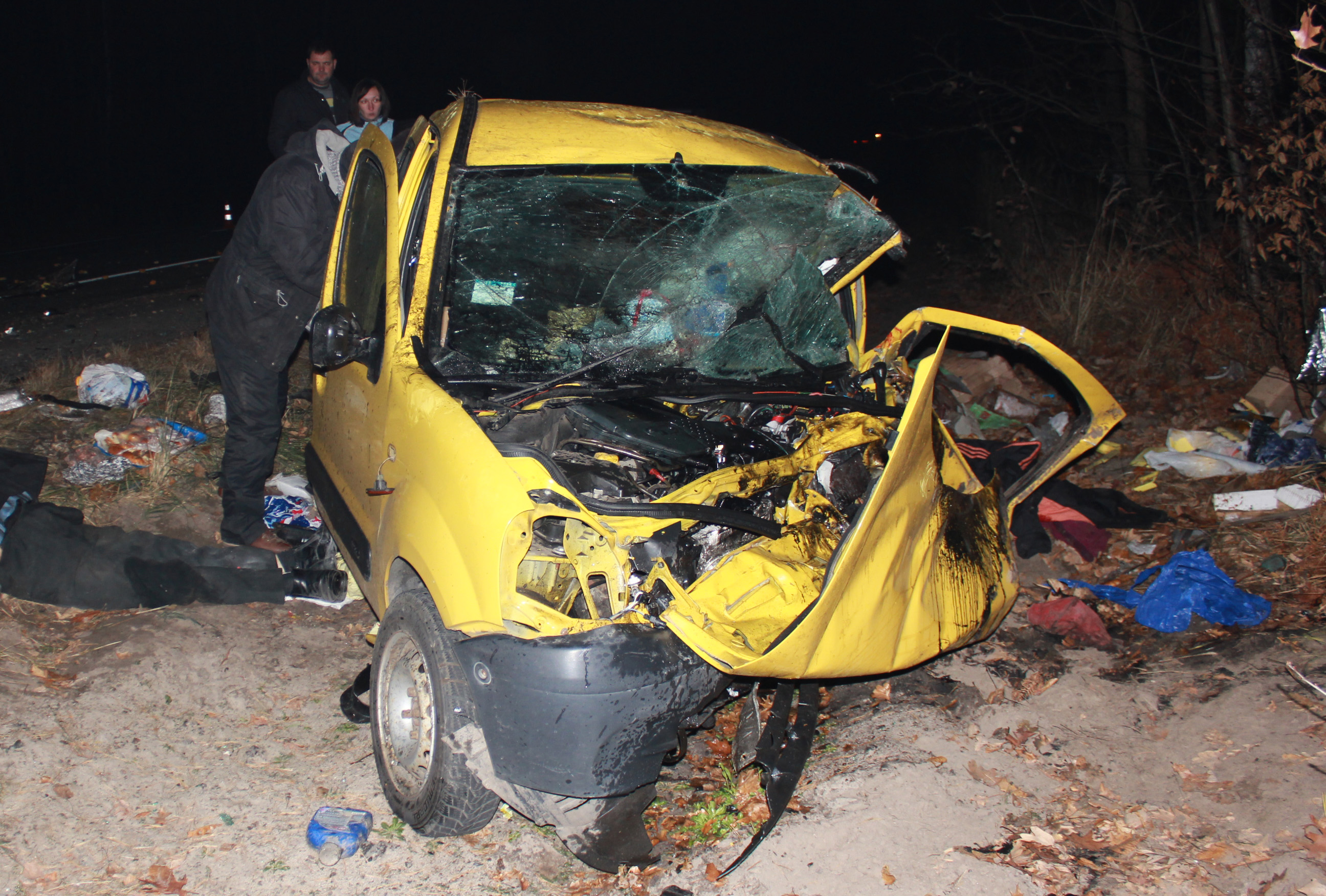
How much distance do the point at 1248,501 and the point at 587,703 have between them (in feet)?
14.1

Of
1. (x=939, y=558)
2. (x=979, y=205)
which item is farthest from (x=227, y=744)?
(x=979, y=205)

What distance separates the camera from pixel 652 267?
11.0ft

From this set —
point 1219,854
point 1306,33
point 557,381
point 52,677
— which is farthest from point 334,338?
point 1306,33

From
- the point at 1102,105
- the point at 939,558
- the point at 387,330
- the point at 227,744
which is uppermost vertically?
the point at 1102,105

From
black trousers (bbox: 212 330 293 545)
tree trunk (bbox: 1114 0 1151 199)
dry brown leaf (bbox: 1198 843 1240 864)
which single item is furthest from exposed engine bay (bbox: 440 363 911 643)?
tree trunk (bbox: 1114 0 1151 199)

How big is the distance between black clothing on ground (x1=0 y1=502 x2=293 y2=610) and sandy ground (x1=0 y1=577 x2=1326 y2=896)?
0.11m

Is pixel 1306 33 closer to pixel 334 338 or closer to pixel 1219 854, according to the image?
pixel 1219 854

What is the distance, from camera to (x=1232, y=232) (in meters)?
7.25

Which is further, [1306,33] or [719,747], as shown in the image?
[719,747]

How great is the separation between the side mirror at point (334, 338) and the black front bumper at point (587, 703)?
47.1 inches

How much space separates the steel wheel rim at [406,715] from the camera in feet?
8.96

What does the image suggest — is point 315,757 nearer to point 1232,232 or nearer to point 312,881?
point 312,881

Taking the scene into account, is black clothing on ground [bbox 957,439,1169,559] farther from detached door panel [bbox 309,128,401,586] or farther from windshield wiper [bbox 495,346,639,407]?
detached door panel [bbox 309,128,401,586]

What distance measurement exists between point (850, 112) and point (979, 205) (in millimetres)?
23970
